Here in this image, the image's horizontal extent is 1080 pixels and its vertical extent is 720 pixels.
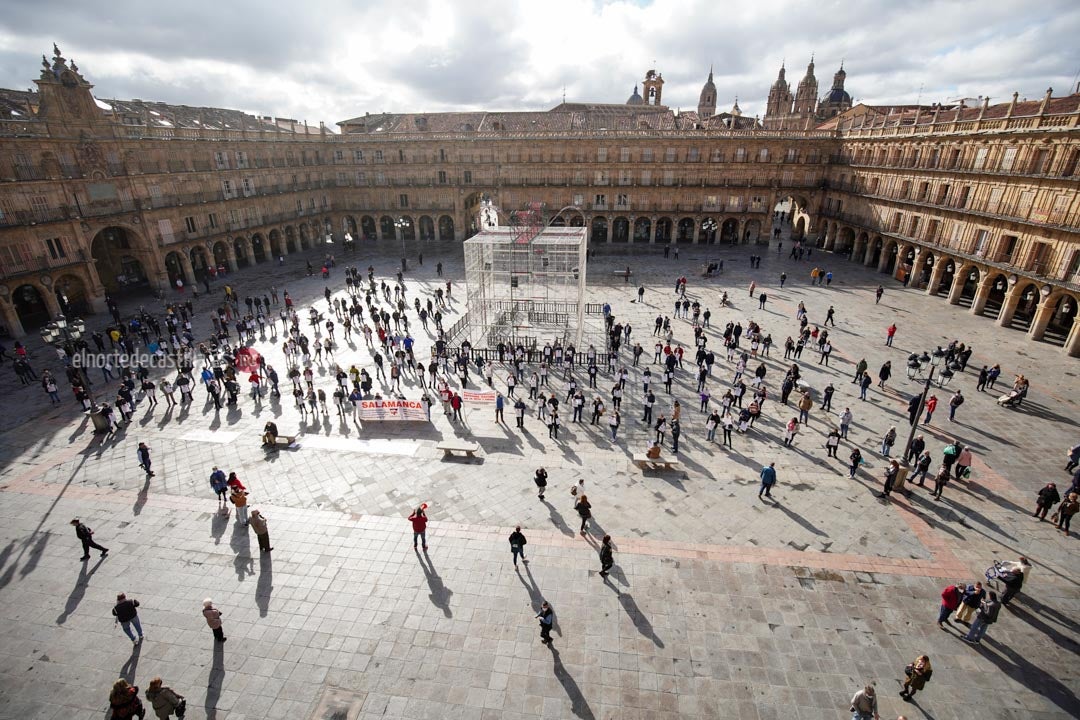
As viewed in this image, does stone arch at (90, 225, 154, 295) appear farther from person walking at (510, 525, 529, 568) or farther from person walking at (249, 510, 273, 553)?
person walking at (510, 525, 529, 568)

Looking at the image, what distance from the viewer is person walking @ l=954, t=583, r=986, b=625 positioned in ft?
30.2

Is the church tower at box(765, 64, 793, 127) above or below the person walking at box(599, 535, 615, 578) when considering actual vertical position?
above

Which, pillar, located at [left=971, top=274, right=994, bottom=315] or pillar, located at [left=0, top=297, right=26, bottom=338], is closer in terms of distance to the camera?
pillar, located at [left=0, top=297, right=26, bottom=338]

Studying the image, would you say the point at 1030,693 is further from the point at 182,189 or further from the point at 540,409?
the point at 182,189

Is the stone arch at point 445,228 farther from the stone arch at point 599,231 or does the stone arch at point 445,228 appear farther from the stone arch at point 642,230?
the stone arch at point 642,230

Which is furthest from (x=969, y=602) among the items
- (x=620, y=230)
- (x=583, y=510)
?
(x=620, y=230)

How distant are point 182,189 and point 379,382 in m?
24.9

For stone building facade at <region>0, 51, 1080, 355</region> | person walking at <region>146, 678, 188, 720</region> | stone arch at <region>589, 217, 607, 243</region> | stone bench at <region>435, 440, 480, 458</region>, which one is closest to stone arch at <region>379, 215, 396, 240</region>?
stone building facade at <region>0, 51, 1080, 355</region>

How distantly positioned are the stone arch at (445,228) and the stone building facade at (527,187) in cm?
13

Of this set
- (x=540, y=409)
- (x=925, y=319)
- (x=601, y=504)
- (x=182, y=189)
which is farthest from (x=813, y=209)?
(x=182, y=189)

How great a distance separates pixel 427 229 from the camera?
49.5m

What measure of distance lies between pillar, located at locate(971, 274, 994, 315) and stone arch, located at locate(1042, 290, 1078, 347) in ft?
9.21

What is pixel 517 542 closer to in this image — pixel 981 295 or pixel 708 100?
pixel 981 295

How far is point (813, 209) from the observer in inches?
1774
